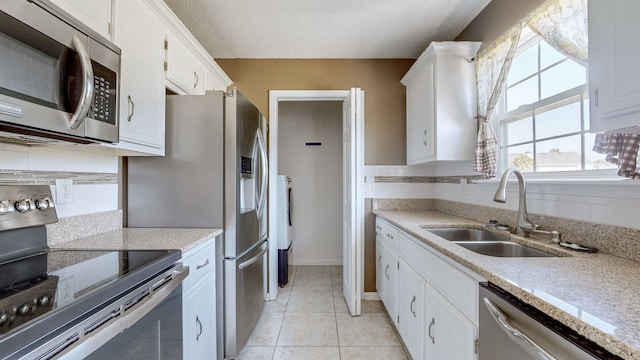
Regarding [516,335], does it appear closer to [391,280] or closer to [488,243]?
[488,243]

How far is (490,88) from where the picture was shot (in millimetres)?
1833

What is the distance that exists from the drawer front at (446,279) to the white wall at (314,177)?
2189 millimetres

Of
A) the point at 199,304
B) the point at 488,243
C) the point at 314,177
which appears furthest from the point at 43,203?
the point at 314,177

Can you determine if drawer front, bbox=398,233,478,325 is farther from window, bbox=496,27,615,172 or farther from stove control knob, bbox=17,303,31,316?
stove control knob, bbox=17,303,31,316

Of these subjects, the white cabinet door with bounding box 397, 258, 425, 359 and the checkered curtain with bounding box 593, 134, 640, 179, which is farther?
the white cabinet door with bounding box 397, 258, 425, 359

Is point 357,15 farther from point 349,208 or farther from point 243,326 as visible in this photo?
point 243,326

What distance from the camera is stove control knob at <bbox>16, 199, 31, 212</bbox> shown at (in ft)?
3.43

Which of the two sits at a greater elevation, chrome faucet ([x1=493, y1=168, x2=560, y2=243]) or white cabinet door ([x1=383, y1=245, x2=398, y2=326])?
chrome faucet ([x1=493, y1=168, x2=560, y2=243])

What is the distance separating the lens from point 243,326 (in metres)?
1.75

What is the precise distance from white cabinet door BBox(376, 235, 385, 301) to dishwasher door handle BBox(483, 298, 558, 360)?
1.47 meters

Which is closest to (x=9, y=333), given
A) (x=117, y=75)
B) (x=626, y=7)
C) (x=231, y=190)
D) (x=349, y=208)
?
(x=117, y=75)

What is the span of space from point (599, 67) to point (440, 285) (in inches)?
39.4

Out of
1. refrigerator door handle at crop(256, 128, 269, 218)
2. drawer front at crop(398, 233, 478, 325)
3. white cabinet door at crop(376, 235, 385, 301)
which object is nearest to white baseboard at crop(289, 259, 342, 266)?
white cabinet door at crop(376, 235, 385, 301)

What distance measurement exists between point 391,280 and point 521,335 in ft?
4.57
